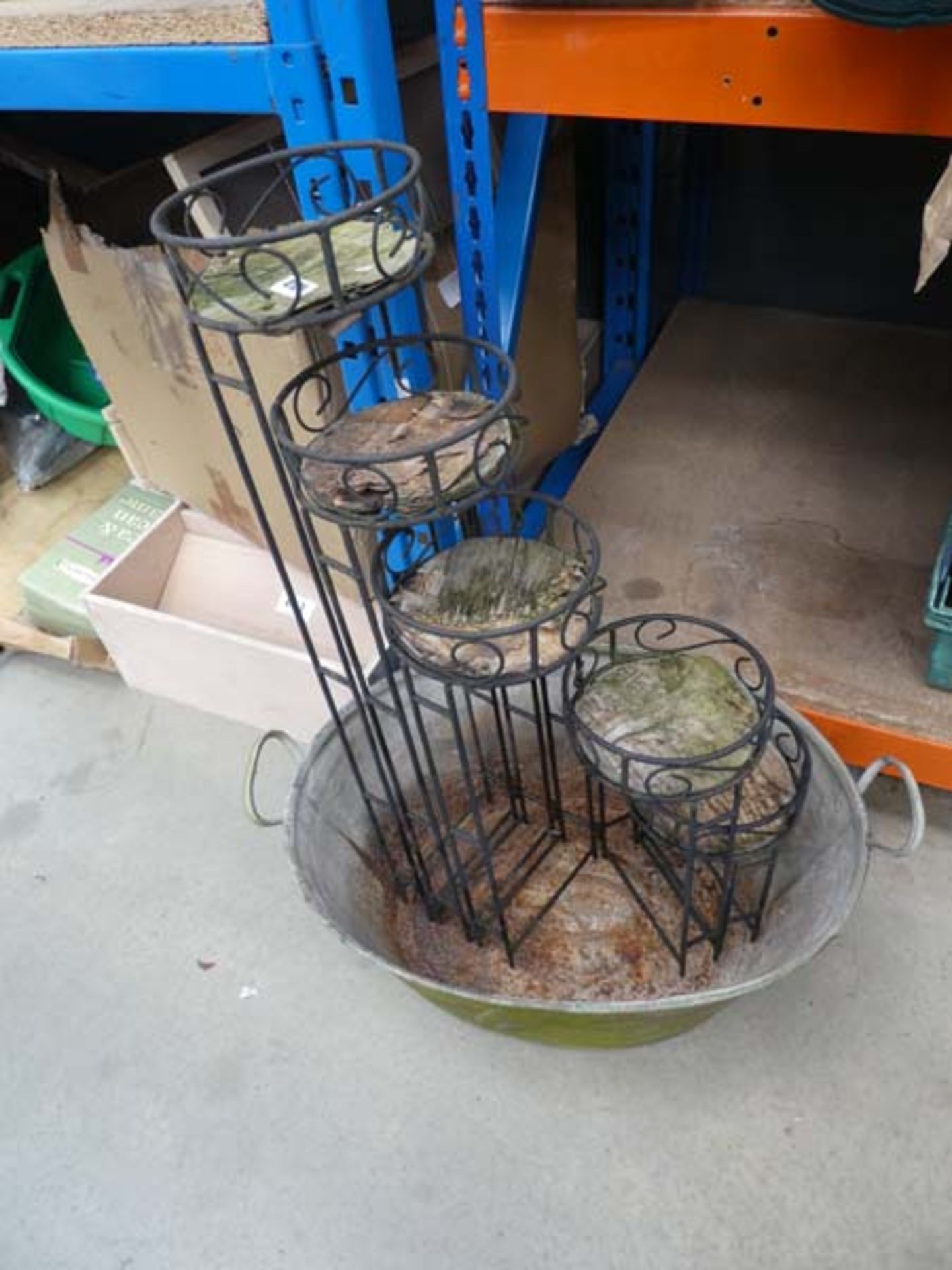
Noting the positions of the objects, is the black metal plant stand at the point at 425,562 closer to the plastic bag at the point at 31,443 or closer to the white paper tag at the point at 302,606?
the white paper tag at the point at 302,606

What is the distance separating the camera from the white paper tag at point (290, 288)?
0.62 metres

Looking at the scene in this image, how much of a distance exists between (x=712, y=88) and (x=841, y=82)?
9 cm

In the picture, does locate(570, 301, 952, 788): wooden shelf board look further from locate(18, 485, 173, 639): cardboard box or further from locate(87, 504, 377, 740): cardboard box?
locate(18, 485, 173, 639): cardboard box

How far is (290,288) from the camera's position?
64 centimetres

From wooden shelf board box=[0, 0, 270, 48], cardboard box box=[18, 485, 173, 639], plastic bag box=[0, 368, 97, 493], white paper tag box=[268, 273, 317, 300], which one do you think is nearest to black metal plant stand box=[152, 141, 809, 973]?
white paper tag box=[268, 273, 317, 300]

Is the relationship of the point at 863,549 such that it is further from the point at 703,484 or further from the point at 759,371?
the point at 759,371

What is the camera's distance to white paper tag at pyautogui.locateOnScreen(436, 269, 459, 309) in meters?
1.03

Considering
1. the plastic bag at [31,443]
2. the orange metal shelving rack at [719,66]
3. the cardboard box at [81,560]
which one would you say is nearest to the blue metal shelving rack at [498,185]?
the orange metal shelving rack at [719,66]

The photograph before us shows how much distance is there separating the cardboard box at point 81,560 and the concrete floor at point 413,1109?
46cm

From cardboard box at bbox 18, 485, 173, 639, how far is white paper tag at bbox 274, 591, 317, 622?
24 centimetres

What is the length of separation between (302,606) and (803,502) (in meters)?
0.76

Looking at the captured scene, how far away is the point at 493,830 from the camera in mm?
1049

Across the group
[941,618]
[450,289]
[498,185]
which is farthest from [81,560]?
[941,618]

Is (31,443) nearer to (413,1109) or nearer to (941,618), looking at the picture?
(413,1109)
